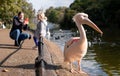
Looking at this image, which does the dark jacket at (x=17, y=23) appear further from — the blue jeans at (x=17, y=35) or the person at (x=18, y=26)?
the blue jeans at (x=17, y=35)

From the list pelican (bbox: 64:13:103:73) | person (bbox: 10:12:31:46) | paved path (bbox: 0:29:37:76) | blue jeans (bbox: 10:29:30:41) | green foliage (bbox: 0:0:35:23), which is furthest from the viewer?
green foliage (bbox: 0:0:35:23)

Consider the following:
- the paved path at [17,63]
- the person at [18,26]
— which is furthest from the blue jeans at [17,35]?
the paved path at [17,63]

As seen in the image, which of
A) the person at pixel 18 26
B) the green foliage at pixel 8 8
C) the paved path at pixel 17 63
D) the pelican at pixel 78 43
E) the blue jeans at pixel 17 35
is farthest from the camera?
the green foliage at pixel 8 8

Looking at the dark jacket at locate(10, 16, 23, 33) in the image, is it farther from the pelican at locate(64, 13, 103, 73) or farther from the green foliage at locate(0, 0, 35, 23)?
the green foliage at locate(0, 0, 35, 23)

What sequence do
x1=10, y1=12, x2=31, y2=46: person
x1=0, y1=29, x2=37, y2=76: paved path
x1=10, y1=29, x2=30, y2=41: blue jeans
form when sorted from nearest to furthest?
x1=0, y1=29, x2=37, y2=76: paved path → x1=10, y1=12, x2=31, y2=46: person → x1=10, y1=29, x2=30, y2=41: blue jeans

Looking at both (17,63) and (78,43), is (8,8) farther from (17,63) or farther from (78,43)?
(78,43)

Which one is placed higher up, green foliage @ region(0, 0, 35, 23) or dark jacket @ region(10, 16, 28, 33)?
green foliage @ region(0, 0, 35, 23)

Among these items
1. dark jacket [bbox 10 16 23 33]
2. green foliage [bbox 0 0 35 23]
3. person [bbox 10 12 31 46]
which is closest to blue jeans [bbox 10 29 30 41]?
person [bbox 10 12 31 46]

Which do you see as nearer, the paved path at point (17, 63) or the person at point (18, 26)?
the paved path at point (17, 63)

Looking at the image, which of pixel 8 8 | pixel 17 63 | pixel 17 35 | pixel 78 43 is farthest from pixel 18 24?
pixel 8 8

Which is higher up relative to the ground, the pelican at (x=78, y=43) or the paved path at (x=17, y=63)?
the pelican at (x=78, y=43)

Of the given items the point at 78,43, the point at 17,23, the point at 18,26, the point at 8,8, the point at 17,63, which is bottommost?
the point at 17,63

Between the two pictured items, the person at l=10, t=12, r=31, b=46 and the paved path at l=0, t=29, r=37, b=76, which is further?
the person at l=10, t=12, r=31, b=46

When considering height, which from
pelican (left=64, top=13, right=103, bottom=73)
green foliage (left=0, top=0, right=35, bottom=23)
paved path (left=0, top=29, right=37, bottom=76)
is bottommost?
paved path (left=0, top=29, right=37, bottom=76)
